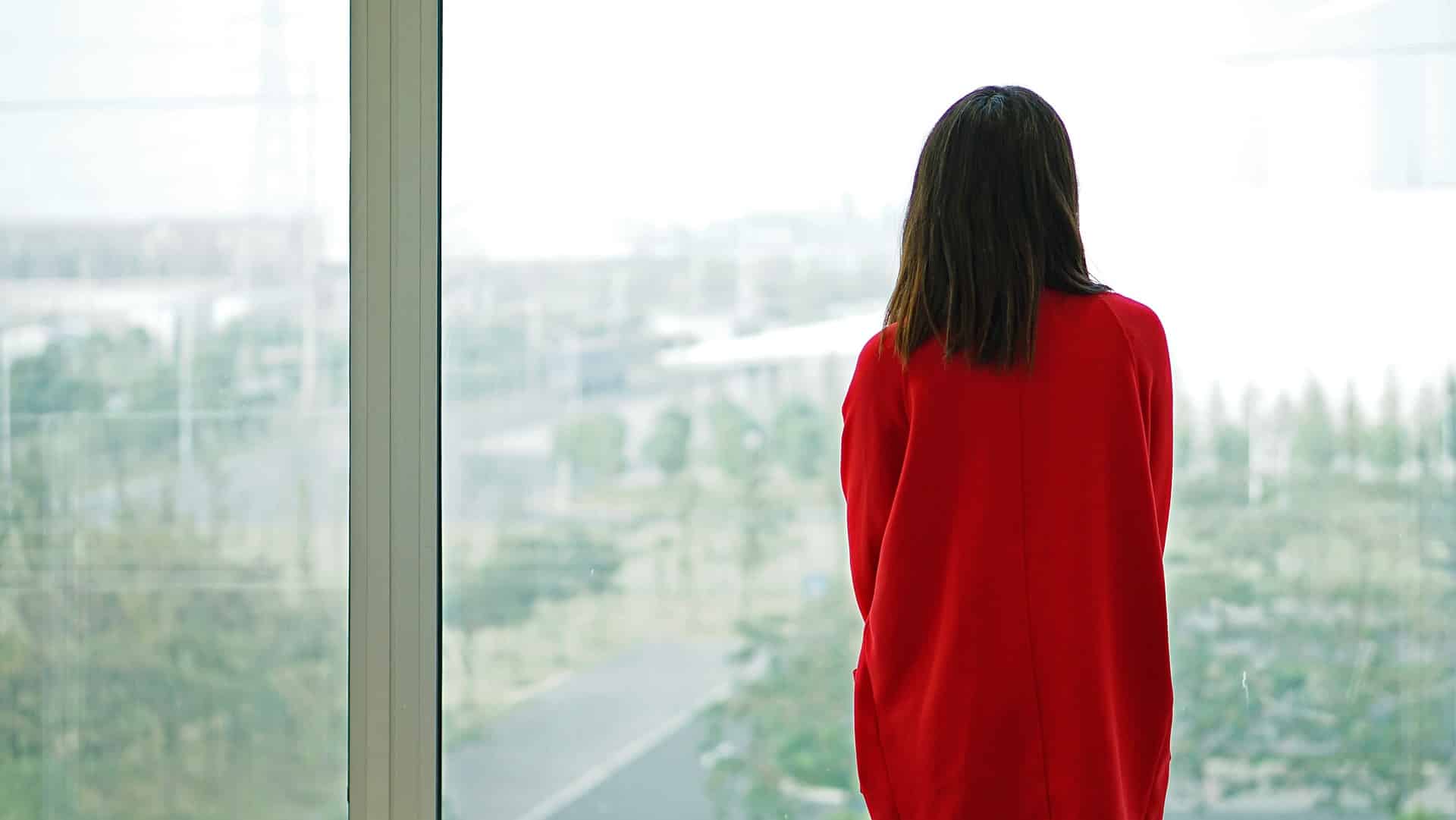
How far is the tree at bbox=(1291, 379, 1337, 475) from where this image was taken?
5.74 feet

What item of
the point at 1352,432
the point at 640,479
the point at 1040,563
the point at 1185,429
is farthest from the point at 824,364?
the point at 1352,432

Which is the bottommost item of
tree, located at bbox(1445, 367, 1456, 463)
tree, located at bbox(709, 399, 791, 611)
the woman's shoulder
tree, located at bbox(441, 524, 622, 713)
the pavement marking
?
the pavement marking

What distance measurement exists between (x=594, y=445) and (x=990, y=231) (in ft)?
2.55

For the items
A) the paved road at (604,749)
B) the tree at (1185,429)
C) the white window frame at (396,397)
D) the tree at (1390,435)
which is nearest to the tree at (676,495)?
the paved road at (604,749)

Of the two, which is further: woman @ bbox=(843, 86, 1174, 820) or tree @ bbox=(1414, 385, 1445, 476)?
tree @ bbox=(1414, 385, 1445, 476)

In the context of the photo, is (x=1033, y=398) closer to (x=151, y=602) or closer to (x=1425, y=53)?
(x=1425, y=53)

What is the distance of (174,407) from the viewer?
1.94 m

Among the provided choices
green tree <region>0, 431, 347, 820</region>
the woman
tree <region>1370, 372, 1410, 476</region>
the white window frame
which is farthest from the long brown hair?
green tree <region>0, 431, 347, 820</region>

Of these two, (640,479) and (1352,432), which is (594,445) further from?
(1352,432)

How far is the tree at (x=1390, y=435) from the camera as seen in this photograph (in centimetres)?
174

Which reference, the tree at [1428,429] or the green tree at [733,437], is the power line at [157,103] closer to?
the green tree at [733,437]

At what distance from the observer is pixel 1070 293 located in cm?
129

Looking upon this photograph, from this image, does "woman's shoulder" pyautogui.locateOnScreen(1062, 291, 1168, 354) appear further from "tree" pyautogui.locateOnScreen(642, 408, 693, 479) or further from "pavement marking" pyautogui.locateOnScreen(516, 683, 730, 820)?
"pavement marking" pyautogui.locateOnScreen(516, 683, 730, 820)

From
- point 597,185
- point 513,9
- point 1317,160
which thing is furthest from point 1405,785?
point 513,9
